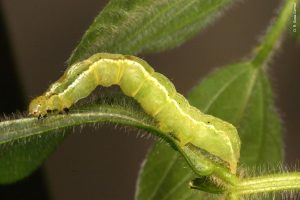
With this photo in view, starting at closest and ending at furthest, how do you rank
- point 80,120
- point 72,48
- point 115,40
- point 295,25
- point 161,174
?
point 80,120, point 115,40, point 161,174, point 295,25, point 72,48

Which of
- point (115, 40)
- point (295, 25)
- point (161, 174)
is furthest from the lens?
point (295, 25)

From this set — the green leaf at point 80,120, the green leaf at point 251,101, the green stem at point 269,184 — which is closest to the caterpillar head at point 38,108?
the green leaf at point 80,120

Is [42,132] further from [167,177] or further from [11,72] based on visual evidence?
[11,72]

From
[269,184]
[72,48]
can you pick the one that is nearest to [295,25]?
[269,184]

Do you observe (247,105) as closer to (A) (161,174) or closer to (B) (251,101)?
(B) (251,101)

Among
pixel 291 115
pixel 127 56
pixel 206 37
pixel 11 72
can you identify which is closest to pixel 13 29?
pixel 11 72
